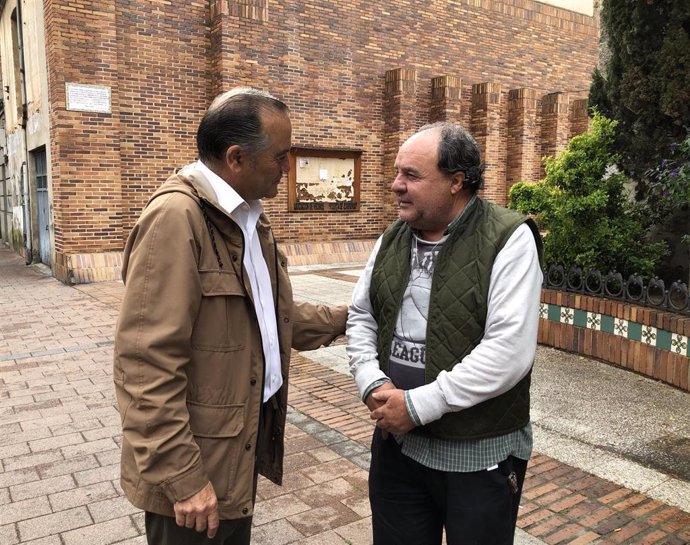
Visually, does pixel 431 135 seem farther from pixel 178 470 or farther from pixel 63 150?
pixel 63 150

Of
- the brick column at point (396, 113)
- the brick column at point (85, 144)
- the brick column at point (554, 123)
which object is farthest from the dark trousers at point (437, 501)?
the brick column at point (554, 123)

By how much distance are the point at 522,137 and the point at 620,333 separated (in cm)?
1231

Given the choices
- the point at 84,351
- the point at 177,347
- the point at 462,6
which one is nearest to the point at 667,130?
the point at 177,347

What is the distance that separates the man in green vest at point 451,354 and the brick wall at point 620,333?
341 cm

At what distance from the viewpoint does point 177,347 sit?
67.6 inches

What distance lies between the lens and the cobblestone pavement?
307 cm

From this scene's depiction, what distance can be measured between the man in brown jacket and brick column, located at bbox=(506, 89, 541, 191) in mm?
15720

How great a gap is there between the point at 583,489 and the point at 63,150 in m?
10.4

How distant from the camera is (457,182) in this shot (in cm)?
210

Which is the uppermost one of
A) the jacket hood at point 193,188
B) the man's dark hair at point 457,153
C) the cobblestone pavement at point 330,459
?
the man's dark hair at point 457,153

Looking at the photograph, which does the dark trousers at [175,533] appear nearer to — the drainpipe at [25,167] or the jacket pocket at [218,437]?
the jacket pocket at [218,437]

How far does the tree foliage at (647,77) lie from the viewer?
5672mm

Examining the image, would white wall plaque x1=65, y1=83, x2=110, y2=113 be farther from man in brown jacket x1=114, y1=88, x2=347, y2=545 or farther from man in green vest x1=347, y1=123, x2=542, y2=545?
man in green vest x1=347, y1=123, x2=542, y2=545

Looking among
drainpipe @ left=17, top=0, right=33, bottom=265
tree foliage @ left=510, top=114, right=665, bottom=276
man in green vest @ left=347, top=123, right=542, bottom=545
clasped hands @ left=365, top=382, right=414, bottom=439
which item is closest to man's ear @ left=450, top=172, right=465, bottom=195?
man in green vest @ left=347, top=123, right=542, bottom=545
